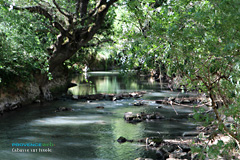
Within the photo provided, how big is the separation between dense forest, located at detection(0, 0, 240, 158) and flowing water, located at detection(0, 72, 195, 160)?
2045mm

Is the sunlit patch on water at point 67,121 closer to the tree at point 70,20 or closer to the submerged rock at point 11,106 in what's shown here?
the submerged rock at point 11,106

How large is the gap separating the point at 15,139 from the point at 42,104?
7.63m

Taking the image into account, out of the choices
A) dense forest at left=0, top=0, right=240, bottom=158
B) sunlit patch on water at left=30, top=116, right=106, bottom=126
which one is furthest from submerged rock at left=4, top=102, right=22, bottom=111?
sunlit patch on water at left=30, top=116, right=106, bottom=126

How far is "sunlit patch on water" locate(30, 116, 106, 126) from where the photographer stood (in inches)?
442

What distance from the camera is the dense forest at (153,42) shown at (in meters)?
3.92

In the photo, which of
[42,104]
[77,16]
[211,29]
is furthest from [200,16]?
[42,104]

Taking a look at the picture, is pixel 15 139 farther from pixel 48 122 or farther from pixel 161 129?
pixel 161 129

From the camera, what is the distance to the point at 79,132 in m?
9.78

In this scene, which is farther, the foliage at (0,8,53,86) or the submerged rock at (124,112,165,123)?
the submerged rock at (124,112,165,123)

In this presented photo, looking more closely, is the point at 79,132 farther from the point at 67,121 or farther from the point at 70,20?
the point at 70,20

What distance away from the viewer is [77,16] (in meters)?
14.7

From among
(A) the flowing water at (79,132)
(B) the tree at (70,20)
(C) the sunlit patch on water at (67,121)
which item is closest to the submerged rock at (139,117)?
(A) the flowing water at (79,132)

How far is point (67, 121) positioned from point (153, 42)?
7.56m

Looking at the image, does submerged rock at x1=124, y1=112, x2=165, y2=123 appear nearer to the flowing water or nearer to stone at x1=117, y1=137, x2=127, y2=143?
the flowing water
